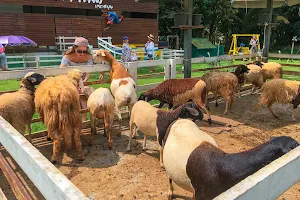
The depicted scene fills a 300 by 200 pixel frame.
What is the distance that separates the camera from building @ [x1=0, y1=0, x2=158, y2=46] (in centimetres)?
1686

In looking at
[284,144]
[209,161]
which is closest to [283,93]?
[284,144]

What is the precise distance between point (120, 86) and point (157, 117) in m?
1.90

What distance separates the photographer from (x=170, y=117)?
3.93 m

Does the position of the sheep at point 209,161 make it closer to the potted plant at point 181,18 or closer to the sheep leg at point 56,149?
the sheep leg at point 56,149

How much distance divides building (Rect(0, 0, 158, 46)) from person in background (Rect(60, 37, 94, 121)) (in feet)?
43.3

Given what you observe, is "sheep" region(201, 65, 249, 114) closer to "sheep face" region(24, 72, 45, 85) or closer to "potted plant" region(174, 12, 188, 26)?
"potted plant" region(174, 12, 188, 26)

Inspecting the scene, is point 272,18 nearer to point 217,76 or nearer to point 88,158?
point 217,76

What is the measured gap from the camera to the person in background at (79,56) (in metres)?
5.72

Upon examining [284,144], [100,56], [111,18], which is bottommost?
[284,144]

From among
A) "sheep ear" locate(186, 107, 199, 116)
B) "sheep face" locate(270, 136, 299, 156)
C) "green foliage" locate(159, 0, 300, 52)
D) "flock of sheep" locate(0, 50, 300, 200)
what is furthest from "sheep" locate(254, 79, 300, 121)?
"green foliage" locate(159, 0, 300, 52)

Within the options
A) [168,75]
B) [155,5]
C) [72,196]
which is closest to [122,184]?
[72,196]

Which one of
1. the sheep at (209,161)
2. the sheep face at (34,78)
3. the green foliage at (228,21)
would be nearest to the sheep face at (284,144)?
the sheep at (209,161)

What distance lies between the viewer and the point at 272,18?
11.2 metres

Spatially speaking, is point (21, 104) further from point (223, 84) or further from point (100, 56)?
point (223, 84)
